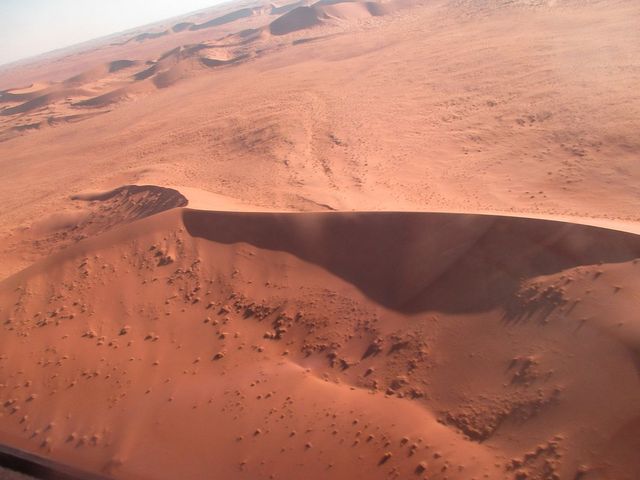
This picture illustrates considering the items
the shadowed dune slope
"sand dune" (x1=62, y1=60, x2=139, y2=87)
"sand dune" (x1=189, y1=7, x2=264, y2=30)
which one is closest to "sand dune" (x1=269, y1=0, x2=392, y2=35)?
"sand dune" (x1=62, y1=60, x2=139, y2=87)

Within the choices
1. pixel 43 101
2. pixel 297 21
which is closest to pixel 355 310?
pixel 43 101

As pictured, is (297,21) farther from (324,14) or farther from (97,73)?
(97,73)

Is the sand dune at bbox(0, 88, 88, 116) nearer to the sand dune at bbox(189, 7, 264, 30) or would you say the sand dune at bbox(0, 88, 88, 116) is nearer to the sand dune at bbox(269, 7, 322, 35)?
the sand dune at bbox(269, 7, 322, 35)

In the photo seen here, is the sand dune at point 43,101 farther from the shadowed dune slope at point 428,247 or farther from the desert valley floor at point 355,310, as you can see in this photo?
the shadowed dune slope at point 428,247

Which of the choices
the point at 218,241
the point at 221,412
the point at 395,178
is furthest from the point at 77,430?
the point at 395,178

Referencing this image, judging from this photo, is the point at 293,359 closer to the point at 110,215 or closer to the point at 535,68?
the point at 110,215
